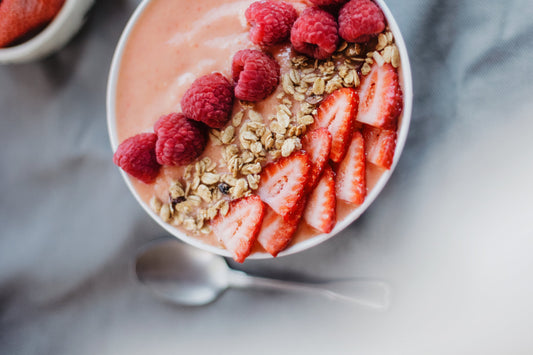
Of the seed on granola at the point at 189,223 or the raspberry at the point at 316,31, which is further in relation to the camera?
the seed on granola at the point at 189,223

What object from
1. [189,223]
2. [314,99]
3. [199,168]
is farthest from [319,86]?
[189,223]

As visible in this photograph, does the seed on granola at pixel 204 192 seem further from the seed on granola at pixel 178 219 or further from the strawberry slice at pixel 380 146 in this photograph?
the strawberry slice at pixel 380 146

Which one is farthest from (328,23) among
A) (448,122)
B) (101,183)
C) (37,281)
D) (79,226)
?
(37,281)

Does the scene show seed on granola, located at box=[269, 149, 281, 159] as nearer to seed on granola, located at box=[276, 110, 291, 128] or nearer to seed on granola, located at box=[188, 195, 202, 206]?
seed on granola, located at box=[276, 110, 291, 128]

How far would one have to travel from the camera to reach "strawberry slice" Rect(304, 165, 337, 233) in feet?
3.90

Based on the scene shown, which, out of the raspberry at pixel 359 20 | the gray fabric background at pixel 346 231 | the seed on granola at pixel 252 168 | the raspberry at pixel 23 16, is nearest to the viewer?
the raspberry at pixel 359 20

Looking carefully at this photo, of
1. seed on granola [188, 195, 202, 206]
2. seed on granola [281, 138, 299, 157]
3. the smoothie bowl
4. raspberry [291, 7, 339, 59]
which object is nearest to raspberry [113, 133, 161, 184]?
the smoothie bowl

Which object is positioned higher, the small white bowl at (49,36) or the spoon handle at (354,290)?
the small white bowl at (49,36)

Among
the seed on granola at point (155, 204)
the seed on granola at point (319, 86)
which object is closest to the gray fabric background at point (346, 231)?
the seed on granola at point (155, 204)

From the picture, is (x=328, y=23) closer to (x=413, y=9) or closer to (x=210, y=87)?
(x=210, y=87)

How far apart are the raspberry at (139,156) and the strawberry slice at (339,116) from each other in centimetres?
42

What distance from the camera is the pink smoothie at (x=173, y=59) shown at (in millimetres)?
1247

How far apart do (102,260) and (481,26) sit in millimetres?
1352

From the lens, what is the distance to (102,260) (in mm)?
1631
